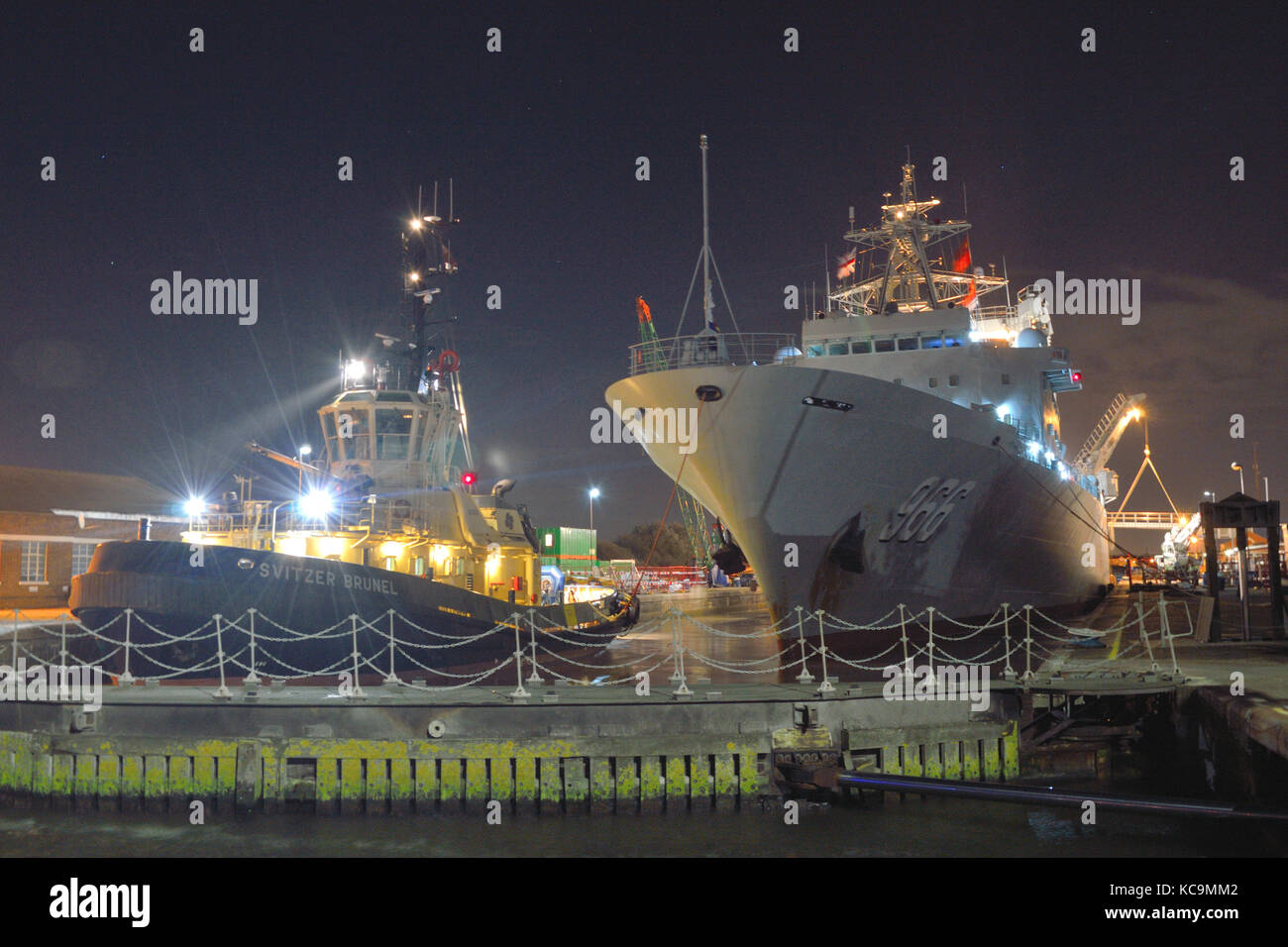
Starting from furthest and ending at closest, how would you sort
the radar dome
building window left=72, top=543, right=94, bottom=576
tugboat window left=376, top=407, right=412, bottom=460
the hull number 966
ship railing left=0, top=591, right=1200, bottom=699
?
building window left=72, top=543, right=94, bottom=576
the radar dome
tugboat window left=376, top=407, right=412, bottom=460
the hull number 966
ship railing left=0, top=591, right=1200, bottom=699

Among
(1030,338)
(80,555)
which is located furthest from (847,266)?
(80,555)

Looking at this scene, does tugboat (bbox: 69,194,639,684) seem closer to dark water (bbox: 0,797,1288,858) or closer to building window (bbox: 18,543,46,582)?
dark water (bbox: 0,797,1288,858)

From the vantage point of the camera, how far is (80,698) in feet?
35.6

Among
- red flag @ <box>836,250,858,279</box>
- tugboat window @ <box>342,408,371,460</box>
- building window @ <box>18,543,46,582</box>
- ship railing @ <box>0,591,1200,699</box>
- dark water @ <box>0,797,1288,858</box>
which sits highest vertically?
red flag @ <box>836,250,858,279</box>

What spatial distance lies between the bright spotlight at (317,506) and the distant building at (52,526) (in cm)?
1463

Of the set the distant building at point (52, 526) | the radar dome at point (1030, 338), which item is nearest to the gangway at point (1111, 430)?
the radar dome at point (1030, 338)

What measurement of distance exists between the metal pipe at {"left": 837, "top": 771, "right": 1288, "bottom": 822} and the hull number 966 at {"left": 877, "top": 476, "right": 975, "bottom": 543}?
9.75 meters

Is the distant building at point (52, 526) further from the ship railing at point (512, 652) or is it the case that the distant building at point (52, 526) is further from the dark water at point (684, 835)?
the dark water at point (684, 835)

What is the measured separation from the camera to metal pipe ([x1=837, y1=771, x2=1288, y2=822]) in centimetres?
829

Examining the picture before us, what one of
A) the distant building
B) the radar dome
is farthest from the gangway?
the distant building

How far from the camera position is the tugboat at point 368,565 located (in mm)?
15070

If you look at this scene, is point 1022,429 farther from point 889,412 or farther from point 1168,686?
point 1168,686
